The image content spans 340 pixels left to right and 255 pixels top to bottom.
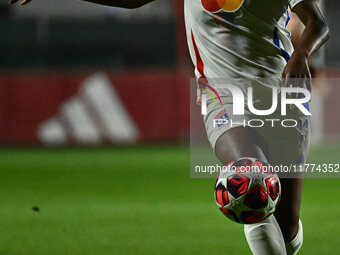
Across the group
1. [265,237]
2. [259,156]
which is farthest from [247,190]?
[265,237]

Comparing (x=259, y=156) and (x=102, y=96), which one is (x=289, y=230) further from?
(x=102, y=96)

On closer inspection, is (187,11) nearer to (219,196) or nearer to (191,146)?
(219,196)

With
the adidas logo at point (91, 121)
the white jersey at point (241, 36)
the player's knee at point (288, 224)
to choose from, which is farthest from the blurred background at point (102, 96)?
the white jersey at point (241, 36)

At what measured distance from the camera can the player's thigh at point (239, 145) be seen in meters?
4.04

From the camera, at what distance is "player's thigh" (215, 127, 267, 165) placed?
404 cm

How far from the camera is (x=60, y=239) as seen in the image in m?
6.47

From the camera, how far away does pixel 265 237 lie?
4.22 meters

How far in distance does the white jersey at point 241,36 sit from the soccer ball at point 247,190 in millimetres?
747

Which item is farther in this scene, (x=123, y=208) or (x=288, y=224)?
(x=123, y=208)

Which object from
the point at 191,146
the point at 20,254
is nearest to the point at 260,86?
the point at 20,254

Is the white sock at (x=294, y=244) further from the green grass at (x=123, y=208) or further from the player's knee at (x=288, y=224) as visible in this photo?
the green grass at (x=123, y=208)

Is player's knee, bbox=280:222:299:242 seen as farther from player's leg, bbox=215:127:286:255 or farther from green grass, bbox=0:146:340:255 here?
green grass, bbox=0:146:340:255

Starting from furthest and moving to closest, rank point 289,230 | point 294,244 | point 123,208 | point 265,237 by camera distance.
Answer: point 123,208
point 294,244
point 289,230
point 265,237

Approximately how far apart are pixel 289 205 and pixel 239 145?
736mm
